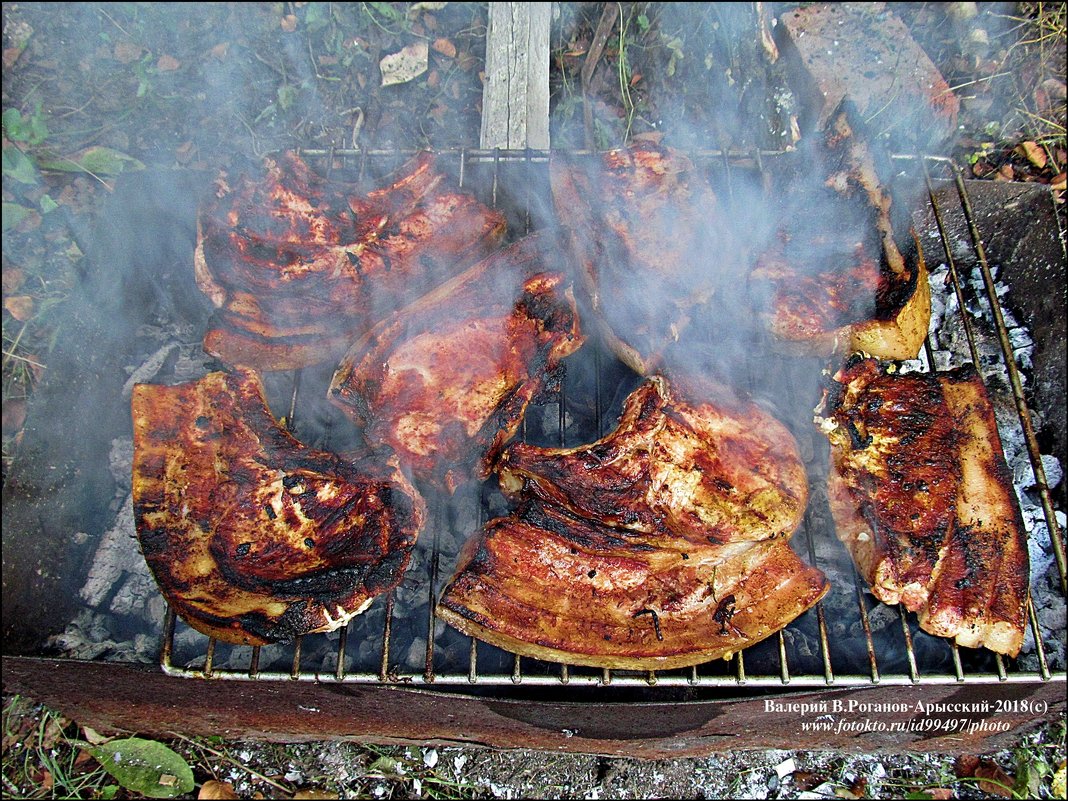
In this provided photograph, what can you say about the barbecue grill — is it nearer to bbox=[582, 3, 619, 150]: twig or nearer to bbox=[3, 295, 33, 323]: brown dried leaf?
bbox=[3, 295, 33, 323]: brown dried leaf

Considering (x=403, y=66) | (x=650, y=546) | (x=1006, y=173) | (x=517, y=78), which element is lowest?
(x=650, y=546)

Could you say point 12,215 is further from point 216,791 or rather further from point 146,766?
point 216,791

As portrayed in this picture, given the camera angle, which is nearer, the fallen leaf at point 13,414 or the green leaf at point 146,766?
the green leaf at point 146,766

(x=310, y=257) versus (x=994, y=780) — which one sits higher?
(x=310, y=257)

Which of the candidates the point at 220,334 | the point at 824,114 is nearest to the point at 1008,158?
the point at 824,114

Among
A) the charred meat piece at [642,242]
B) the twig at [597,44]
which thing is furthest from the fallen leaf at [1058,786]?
the twig at [597,44]

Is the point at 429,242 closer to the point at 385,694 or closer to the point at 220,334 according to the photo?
the point at 220,334

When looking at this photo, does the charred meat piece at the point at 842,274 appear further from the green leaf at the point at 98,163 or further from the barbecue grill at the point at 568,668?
the green leaf at the point at 98,163

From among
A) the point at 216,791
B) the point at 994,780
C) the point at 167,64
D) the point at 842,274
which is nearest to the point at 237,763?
the point at 216,791
